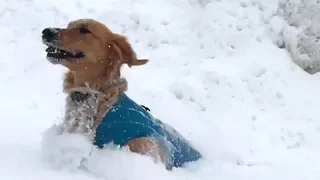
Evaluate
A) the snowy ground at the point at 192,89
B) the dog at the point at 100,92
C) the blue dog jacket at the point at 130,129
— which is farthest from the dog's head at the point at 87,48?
the snowy ground at the point at 192,89

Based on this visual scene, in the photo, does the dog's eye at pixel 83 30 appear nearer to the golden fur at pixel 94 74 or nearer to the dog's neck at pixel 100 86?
the golden fur at pixel 94 74

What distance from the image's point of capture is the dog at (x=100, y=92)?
3943 millimetres

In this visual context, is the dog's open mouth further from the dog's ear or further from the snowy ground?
the snowy ground

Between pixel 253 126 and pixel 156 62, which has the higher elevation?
pixel 156 62

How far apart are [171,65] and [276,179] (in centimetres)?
307

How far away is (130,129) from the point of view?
395 cm

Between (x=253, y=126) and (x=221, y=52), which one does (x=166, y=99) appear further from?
(x=221, y=52)

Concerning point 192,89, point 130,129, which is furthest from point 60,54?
point 192,89

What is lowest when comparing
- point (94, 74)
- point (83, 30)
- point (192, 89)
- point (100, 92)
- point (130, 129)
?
point (192, 89)

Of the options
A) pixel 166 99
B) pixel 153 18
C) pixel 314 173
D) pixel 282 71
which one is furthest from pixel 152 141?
pixel 153 18

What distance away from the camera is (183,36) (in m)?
7.95

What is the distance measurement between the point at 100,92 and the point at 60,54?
40cm

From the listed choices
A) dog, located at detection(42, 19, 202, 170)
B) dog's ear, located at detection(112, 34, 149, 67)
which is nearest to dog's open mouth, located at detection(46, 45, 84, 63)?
dog, located at detection(42, 19, 202, 170)

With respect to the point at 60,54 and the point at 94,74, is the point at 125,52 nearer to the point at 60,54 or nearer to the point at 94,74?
the point at 94,74
